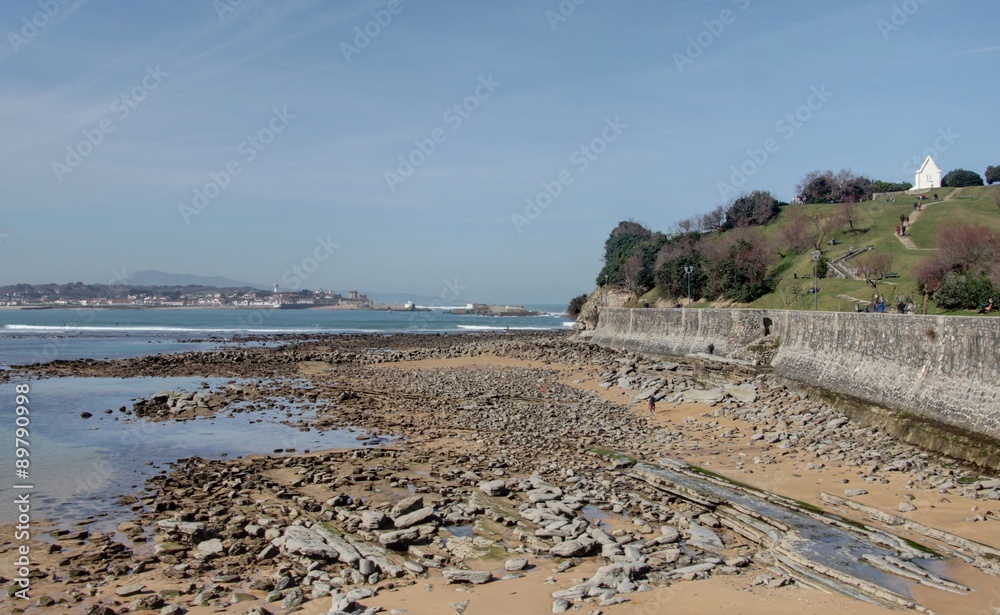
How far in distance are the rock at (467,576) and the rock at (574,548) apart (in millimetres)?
1131

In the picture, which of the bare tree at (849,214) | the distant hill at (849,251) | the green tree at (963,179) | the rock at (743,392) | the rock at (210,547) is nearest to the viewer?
the rock at (210,547)

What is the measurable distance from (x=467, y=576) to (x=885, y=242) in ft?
171

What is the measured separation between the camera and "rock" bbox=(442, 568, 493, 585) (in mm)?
8445

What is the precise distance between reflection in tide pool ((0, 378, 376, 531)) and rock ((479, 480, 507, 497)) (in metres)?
5.69

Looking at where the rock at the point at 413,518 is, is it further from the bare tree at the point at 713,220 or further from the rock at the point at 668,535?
the bare tree at the point at 713,220

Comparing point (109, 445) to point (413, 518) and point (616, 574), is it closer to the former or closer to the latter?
point (413, 518)

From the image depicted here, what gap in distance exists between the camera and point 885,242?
51.5m

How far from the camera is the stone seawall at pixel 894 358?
1445 cm

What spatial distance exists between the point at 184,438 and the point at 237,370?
19818mm

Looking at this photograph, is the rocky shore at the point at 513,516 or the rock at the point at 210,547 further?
the rock at the point at 210,547

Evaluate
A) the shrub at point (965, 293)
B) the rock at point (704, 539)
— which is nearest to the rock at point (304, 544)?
the rock at point (704, 539)

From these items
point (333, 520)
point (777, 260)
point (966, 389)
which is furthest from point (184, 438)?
point (777, 260)

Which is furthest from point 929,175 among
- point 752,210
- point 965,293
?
point 965,293

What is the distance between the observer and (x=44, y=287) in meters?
190
